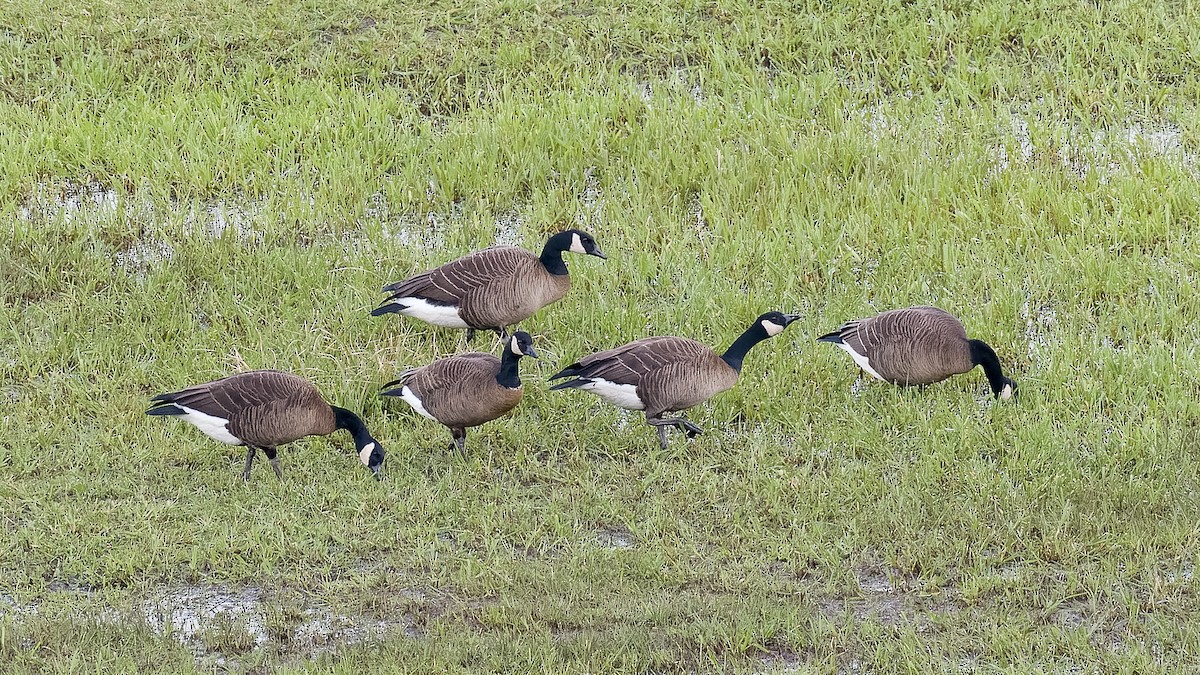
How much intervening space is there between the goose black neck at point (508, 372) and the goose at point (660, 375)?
37cm

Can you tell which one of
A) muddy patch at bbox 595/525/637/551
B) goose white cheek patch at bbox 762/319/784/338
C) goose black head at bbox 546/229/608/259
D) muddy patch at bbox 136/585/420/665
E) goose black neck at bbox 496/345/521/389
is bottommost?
muddy patch at bbox 595/525/637/551

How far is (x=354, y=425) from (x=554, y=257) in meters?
2.19

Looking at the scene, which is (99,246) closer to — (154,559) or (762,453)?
(154,559)

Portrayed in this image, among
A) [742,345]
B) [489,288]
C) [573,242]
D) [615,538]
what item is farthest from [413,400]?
[742,345]

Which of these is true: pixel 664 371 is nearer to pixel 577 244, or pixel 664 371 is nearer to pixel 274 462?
pixel 577 244

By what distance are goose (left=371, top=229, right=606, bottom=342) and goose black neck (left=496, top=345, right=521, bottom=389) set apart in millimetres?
1330

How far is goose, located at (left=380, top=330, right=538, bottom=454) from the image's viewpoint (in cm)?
820

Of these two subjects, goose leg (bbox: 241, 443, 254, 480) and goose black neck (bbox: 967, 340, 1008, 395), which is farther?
goose black neck (bbox: 967, 340, 1008, 395)

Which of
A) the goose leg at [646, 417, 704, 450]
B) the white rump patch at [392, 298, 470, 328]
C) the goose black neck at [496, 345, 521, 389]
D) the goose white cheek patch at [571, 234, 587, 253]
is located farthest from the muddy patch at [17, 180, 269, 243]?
the goose leg at [646, 417, 704, 450]

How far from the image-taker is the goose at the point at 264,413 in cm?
801

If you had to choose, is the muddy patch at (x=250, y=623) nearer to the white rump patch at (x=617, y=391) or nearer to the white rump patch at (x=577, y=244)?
the white rump patch at (x=617, y=391)

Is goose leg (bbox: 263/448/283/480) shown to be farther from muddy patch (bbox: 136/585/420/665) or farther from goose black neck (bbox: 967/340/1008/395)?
goose black neck (bbox: 967/340/1008/395)

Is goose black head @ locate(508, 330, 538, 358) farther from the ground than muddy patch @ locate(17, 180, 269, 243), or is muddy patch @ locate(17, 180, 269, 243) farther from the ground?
goose black head @ locate(508, 330, 538, 358)

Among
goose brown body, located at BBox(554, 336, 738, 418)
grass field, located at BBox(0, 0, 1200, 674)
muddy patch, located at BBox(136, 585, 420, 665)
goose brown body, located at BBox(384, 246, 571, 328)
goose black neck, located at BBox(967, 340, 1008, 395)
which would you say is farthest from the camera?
goose brown body, located at BBox(384, 246, 571, 328)
